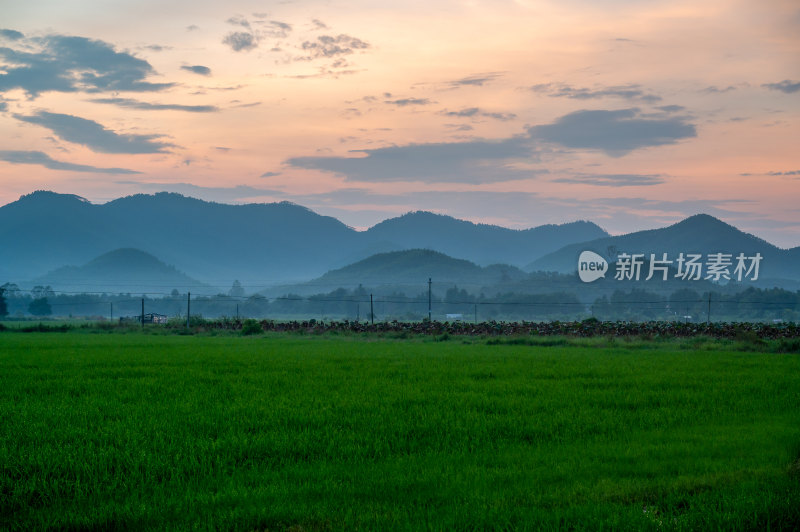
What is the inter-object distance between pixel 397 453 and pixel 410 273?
175 m

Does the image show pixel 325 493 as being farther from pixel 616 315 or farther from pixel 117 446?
pixel 616 315

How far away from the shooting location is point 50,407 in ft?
32.2

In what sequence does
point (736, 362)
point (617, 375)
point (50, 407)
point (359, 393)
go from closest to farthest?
point (50, 407)
point (359, 393)
point (617, 375)
point (736, 362)

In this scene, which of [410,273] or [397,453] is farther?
[410,273]

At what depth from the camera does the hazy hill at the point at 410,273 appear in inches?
6905

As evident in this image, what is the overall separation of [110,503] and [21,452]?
2103 millimetres

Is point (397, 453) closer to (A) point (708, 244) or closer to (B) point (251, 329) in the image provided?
(B) point (251, 329)

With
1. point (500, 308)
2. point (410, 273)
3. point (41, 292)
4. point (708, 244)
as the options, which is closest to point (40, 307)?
point (41, 292)

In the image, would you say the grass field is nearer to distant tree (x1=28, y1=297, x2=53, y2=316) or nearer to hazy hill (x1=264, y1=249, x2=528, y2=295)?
distant tree (x1=28, y1=297, x2=53, y2=316)

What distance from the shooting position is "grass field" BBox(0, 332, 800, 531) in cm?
530

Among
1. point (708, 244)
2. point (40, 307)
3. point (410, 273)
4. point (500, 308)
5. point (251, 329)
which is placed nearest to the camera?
point (251, 329)

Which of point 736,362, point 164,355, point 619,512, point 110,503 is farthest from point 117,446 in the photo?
point 736,362

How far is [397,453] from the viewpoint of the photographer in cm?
732

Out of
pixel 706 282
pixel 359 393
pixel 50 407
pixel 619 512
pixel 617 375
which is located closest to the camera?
pixel 619 512
